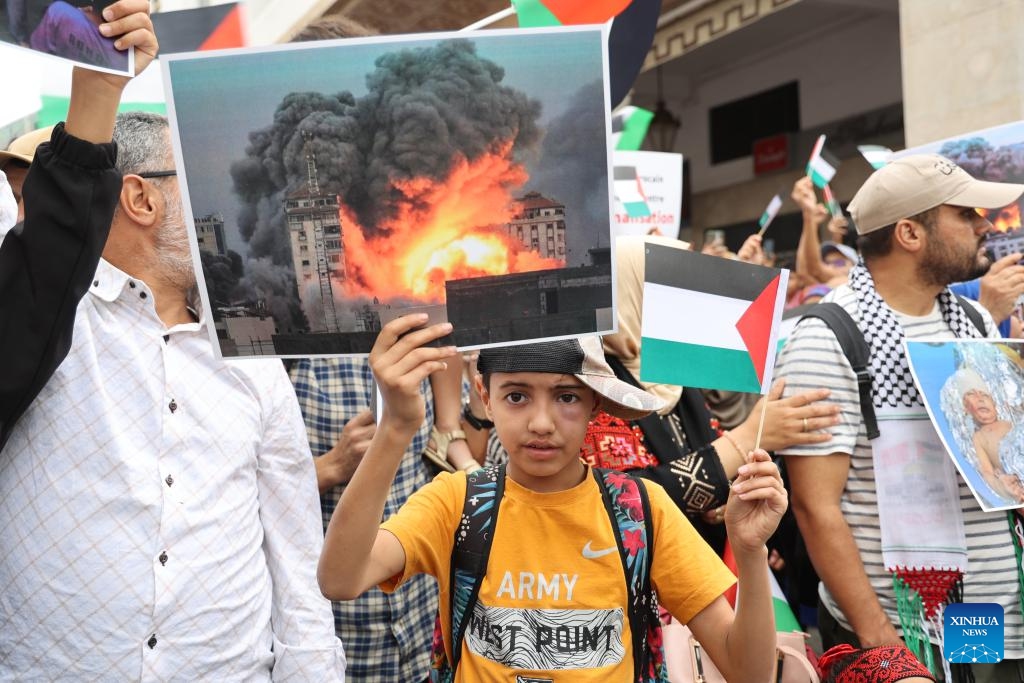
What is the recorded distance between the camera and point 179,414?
2195 mm

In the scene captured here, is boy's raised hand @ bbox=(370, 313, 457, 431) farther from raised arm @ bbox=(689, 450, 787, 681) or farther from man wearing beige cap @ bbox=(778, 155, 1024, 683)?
man wearing beige cap @ bbox=(778, 155, 1024, 683)

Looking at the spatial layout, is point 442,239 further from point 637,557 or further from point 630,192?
point 630,192

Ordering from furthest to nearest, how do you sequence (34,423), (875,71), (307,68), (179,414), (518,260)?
(875,71), (179,414), (34,423), (518,260), (307,68)

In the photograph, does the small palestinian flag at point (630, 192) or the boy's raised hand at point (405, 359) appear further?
the small palestinian flag at point (630, 192)

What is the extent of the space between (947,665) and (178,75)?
2.63 m

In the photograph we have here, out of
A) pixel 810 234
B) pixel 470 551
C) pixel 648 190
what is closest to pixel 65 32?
pixel 470 551

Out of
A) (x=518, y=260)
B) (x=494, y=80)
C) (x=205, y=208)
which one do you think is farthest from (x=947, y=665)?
→ (x=205, y=208)

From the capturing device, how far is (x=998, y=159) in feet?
11.7

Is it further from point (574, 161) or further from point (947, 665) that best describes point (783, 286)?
point (947, 665)

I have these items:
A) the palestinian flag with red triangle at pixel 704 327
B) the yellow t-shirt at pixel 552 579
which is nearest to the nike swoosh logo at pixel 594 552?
the yellow t-shirt at pixel 552 579

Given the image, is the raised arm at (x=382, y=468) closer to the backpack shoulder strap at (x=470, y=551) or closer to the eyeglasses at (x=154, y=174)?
the backpack shoulder strap at (x=470, y=551)

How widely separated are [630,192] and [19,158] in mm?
4043

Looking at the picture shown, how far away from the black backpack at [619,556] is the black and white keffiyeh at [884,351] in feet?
3.76

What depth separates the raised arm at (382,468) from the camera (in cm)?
171
